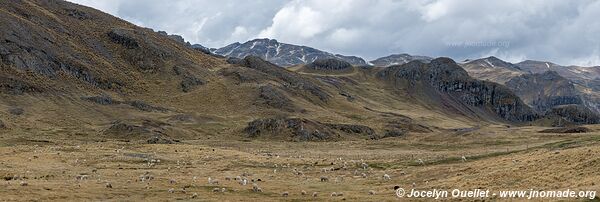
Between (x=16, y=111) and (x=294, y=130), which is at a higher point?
(x=16, y=111)

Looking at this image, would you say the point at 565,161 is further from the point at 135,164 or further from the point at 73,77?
the point at 73,77

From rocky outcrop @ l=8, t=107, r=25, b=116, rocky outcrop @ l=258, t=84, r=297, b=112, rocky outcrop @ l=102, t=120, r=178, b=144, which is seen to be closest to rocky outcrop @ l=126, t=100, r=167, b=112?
rocky outcrop @ l=102, t=120, r=178, b=144

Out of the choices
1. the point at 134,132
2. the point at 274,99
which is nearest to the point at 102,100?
the point at 134,132

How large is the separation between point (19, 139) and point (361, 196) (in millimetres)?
80820

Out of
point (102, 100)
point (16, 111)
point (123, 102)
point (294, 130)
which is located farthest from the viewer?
point (123, 102)

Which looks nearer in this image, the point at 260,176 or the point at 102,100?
the point at 260,176

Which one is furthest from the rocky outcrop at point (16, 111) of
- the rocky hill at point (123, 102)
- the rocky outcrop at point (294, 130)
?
the rocky outcrop at point (294, 130)

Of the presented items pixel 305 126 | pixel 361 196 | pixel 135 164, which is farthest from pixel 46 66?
pixel 361 196

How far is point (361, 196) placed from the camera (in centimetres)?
3616

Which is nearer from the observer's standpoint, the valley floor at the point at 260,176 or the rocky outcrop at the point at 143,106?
the valley floor at the point at 260,176

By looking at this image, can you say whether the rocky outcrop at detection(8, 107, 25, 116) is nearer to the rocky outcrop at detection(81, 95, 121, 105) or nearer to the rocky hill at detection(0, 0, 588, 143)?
the rocky hill at detection(0, 0, 588, 143)

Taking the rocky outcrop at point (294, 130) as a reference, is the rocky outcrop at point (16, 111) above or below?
above

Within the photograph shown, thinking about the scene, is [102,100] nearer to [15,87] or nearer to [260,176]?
[15,87]

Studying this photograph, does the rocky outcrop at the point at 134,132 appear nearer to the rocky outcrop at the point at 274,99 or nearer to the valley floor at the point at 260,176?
the valley floor at the point at 260,176
